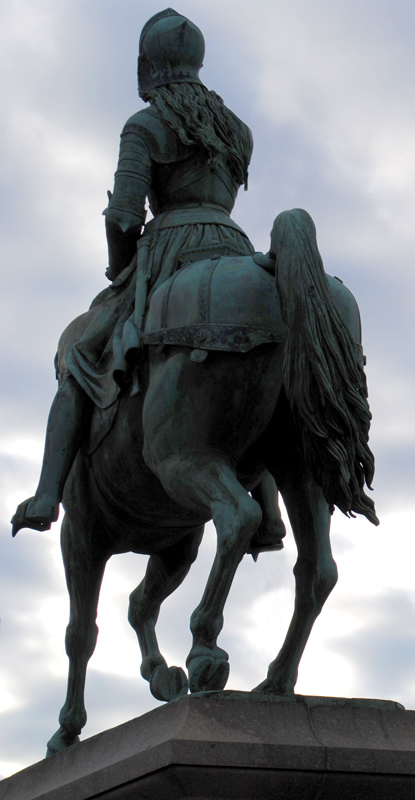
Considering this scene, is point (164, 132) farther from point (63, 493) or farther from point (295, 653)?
point (295, 653)

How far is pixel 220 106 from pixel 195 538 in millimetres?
2727

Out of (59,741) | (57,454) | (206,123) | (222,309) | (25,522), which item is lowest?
(59,741)

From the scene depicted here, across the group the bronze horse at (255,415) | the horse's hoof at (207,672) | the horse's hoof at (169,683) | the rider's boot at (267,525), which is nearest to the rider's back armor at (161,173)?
the bronze horse at (255,415)

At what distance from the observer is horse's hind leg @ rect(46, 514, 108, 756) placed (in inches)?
325

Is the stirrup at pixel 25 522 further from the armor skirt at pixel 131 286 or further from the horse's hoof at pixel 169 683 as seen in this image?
the horse's hoof at pixel 169 683

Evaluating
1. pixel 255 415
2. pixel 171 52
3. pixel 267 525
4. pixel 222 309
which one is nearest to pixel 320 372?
pixel 255 415

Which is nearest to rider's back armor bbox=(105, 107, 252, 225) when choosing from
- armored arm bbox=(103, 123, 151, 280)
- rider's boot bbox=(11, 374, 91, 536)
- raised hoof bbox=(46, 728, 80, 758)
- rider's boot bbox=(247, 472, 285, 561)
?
armored arm bbox=(103, 123, 151, 280)

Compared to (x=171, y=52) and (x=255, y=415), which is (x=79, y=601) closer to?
(x=255, y=415)

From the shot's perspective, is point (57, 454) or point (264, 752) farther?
point (57, 454)

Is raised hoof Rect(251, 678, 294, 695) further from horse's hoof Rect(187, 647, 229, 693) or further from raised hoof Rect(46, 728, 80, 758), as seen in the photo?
raised hoof Rect(46, 728, 80, 758)

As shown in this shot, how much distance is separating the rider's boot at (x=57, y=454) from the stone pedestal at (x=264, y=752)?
1706 mm

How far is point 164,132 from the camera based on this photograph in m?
8.11

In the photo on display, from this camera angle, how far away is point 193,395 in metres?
7.03

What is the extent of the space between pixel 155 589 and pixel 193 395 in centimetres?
222
